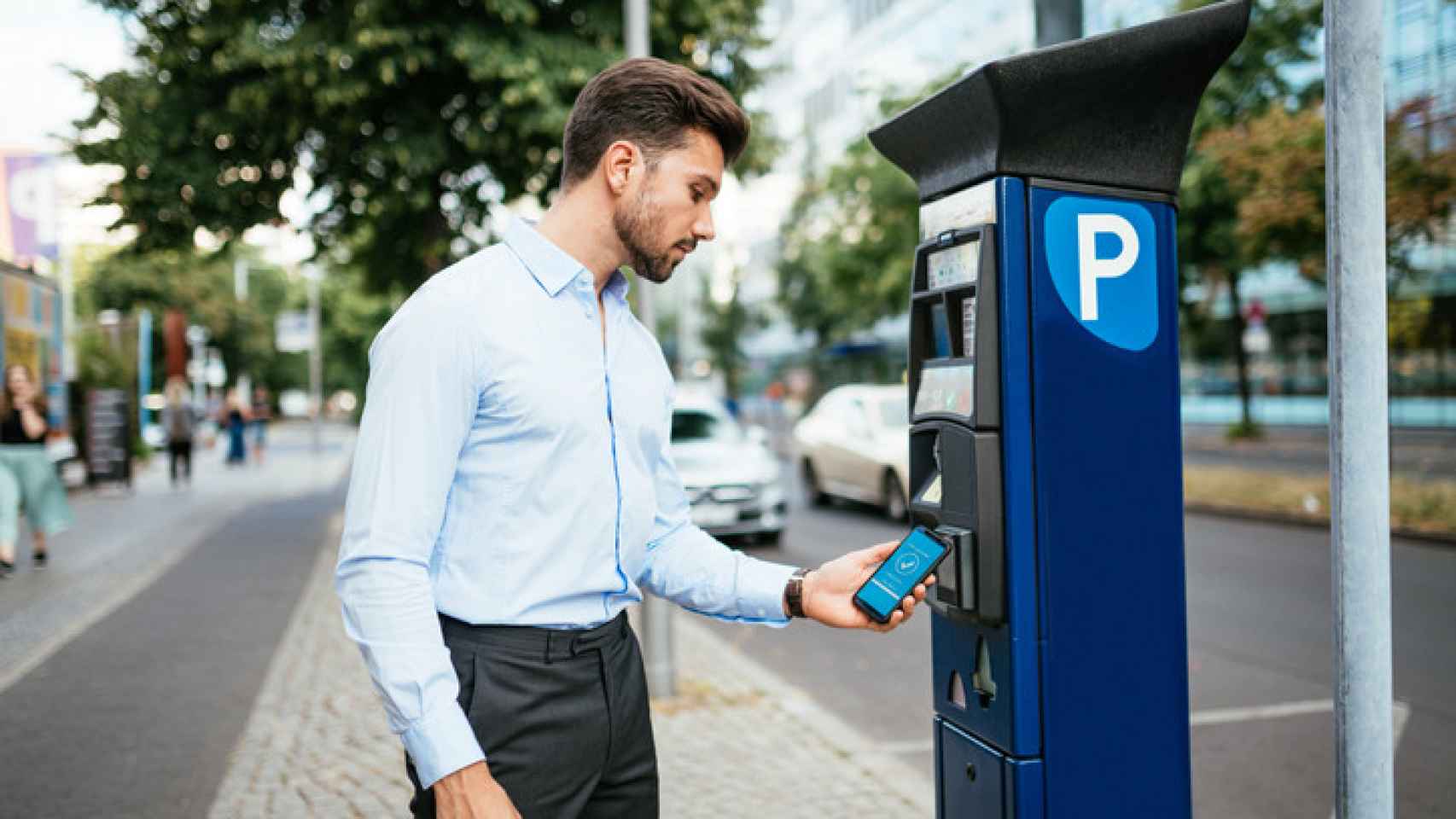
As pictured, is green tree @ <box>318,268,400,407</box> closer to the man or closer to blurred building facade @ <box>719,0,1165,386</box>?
blurred building facade @ <box>719,0,1165,386</box>

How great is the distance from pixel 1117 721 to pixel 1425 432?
1079 inches

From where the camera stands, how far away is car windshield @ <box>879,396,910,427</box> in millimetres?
13953

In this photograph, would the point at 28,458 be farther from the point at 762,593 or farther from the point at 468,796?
the point at 468,796

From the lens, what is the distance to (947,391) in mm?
2471

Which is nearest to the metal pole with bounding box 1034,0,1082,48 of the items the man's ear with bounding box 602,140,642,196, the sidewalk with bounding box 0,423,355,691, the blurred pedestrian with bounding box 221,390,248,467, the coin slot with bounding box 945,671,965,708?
the coin slot with bounding box 945,671,965,708

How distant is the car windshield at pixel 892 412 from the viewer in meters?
14.0

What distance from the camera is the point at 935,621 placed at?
8.55ft

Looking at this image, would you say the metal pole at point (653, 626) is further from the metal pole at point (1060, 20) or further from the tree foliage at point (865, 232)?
the tree foliage at point (865, 232)

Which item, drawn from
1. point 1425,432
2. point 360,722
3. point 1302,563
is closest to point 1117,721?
point 360,722

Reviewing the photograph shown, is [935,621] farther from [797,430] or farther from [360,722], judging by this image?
[797,430]

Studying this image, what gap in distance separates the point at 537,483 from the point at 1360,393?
4.95ft

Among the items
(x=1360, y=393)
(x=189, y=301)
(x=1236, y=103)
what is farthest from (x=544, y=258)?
(x=189, y=301)

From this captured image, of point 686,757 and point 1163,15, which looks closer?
point 686,757

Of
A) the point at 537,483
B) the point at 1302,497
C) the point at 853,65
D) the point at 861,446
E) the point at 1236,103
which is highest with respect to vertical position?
the point at 853,65
